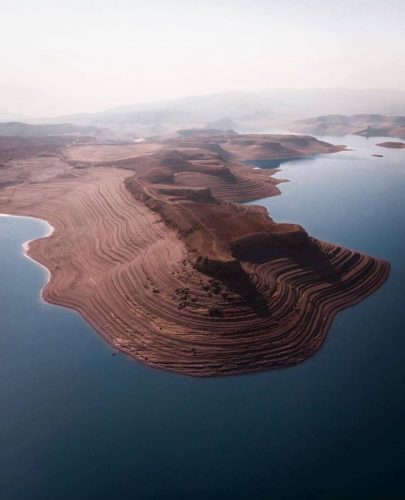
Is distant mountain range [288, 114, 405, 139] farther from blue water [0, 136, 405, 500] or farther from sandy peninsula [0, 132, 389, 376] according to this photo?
blue water [0, 136, 405, 500]

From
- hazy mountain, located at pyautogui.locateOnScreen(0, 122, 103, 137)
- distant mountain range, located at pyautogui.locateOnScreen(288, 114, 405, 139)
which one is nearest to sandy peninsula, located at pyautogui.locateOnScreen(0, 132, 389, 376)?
hazy mountain, located at pyautogui.locateOnScreen(0, 122, 103, 137)

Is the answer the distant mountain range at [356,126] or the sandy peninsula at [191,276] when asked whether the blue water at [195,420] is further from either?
the distant mountain range at [356,126]

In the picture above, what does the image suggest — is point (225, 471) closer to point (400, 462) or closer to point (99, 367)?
point (400, 462)

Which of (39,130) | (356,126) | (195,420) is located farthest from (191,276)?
(356,126)

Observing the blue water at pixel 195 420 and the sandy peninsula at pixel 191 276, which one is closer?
the blue water at pixel 195 420

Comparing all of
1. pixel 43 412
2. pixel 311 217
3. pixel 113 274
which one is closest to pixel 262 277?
pixel 113 274

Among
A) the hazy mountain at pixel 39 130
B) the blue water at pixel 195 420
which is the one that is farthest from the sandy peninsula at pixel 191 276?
the hazy mountain at pixel 39 130
